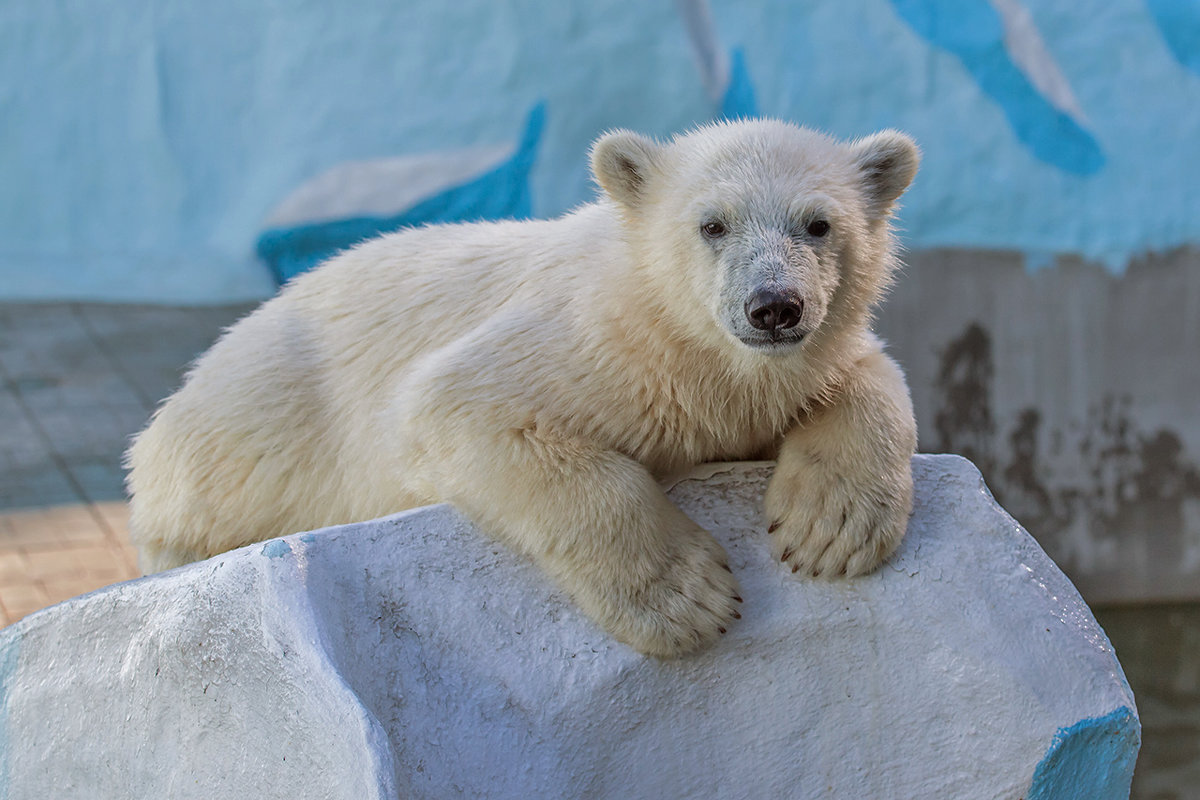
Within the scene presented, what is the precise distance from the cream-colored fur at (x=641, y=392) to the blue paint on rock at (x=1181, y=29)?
4793 mm

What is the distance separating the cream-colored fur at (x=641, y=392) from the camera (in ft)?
7.56

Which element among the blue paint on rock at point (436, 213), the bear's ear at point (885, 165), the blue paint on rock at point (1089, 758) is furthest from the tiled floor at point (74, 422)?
the blue paint on rock at point (1089, 758)

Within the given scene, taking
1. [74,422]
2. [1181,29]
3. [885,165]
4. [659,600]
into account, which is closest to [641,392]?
[659,600]

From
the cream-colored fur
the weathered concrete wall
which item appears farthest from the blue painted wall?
the cream-colored fur

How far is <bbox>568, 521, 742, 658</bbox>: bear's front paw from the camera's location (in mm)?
2275

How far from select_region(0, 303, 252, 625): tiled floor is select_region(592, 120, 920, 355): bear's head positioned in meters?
3.75

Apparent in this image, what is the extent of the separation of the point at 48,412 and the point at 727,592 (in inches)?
218

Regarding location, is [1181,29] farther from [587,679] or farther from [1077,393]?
[587,679]

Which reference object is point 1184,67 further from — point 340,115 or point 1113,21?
point 340,115

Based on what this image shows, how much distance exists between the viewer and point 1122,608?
6945 millimetres

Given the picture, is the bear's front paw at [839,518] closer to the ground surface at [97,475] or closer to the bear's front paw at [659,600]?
the bear's front paw at [659,600]

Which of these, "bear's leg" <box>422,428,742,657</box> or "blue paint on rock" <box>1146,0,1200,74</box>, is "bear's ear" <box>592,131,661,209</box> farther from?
"blue paint on rock" <box>1146,0,1200,74</box>

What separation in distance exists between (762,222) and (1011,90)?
4.96 m

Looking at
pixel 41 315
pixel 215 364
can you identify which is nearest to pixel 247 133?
pixel 41 315
